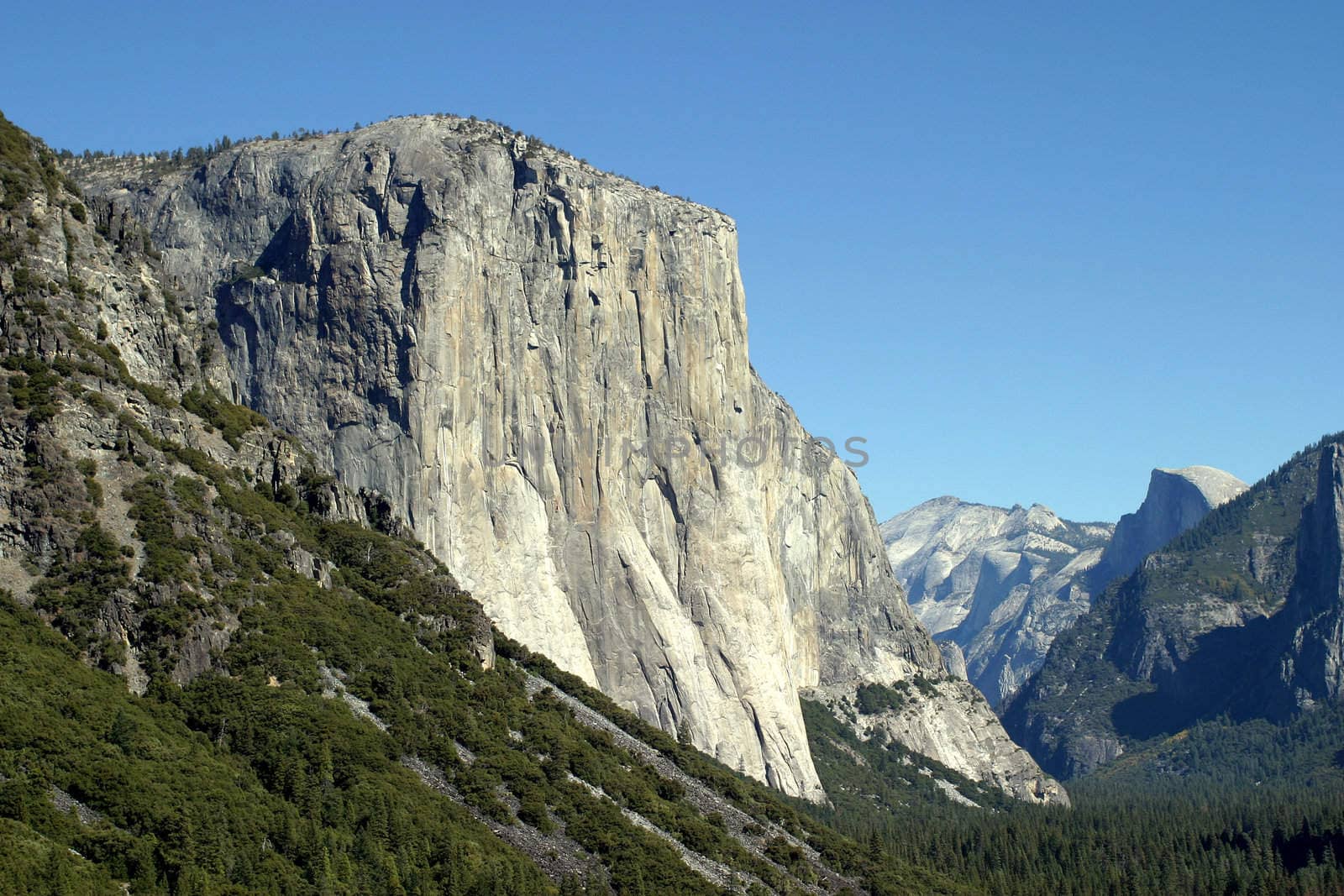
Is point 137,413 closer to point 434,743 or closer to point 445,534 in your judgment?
point 434,743

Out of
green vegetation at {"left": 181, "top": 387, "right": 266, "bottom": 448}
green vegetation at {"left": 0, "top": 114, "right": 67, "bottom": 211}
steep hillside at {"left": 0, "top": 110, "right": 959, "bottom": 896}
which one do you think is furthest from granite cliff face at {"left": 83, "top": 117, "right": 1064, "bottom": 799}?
green vegetation at {"left": 0, "top": 114, "right": 67, "bottom": 211}

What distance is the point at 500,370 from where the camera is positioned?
180500mm

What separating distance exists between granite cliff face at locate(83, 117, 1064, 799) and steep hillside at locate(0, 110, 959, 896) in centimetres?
3355

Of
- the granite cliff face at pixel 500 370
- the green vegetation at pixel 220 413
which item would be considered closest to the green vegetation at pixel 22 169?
the green vegetation at pixel 220 413

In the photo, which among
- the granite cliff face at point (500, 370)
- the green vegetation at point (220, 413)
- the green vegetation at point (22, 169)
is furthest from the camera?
the granite cliff face at point (500, 370)

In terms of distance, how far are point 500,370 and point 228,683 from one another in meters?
79.7

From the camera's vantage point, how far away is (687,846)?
124 meters

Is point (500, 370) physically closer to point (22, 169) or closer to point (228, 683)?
point (22, 169)

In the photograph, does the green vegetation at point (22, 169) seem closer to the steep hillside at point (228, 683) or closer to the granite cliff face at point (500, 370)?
the steep hillside at point (228, 683)

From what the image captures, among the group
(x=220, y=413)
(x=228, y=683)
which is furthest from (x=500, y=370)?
(x=228, y=683)

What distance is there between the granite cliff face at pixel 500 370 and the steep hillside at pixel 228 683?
33.6m

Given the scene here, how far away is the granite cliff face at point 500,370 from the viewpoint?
6845 inches

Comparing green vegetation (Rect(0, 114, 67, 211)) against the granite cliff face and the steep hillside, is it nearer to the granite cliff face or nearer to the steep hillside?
the steep hillside

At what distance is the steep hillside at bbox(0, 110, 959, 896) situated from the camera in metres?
87.8
